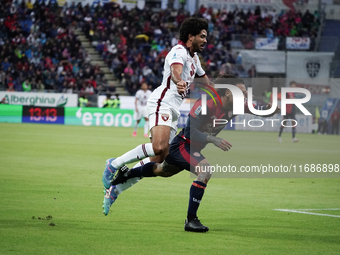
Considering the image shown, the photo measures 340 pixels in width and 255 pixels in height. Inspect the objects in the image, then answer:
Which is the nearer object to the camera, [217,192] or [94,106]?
[217,192]

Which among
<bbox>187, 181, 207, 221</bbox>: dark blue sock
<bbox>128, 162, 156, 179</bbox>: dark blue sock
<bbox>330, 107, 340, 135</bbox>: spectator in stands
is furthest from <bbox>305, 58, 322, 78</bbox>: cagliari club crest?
<bbox>187, 181, 207, 221</bbox>: dark blue sock

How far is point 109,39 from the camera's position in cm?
3834

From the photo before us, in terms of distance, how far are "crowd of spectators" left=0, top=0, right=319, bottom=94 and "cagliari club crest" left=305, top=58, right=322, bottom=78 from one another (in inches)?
139

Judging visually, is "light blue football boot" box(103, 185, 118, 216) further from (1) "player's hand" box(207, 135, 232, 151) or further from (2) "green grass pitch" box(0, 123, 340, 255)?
(1) "player's hand" box(207, 135, 232, 151)

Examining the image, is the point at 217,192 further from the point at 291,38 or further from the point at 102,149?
the point at 291,38

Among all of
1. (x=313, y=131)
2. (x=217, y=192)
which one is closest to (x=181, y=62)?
(x=217, y=192)

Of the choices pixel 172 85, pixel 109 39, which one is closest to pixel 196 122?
pixel 172 85

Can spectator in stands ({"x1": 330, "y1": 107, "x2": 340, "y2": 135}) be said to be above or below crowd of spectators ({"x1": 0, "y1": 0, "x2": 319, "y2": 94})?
below

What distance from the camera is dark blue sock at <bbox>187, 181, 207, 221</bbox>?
6.33 metres

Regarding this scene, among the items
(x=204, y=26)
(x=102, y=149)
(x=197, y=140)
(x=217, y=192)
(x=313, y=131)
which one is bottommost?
(x=313, y=131)

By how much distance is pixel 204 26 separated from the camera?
22.9 ft

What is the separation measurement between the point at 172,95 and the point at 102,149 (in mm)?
10521

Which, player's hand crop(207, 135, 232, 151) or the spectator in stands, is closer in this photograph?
player's hand crop(207, 135, 232, 151)

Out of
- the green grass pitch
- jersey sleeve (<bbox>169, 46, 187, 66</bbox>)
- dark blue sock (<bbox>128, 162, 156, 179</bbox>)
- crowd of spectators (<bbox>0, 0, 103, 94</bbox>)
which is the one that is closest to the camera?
the green grass pitch
